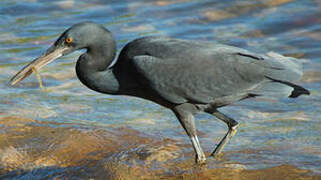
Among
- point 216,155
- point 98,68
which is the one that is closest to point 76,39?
point 98,68

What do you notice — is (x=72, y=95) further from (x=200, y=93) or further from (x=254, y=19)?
(x=254, y=19)

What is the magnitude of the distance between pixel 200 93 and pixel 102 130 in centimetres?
131

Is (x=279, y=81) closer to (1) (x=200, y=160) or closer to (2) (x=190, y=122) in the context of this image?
(2) (x=190, y=122)

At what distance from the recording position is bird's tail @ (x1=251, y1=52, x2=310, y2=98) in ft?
17.7

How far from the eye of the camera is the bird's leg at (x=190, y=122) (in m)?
5.40

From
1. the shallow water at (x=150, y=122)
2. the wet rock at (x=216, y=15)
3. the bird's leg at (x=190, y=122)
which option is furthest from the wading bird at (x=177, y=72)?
the wet rock at (x=216, y=15)

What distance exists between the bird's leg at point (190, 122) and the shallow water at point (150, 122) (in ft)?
0.35

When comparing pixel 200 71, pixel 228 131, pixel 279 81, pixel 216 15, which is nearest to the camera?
pixel 200 71

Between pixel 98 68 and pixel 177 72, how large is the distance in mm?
676

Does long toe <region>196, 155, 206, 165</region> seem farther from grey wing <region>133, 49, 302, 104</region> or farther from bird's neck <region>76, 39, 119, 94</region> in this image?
bird's neck <region>76, 39, 119, 94</region>

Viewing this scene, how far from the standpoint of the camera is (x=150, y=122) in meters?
6.50

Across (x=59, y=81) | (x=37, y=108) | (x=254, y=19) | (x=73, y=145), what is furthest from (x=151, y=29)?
(x=73, y=145)

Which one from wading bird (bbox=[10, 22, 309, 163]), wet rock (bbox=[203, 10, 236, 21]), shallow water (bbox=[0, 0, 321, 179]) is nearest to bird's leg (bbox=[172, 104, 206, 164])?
wading bird (bbox=[10, 22, 309, 163])

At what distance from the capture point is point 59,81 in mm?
7840
